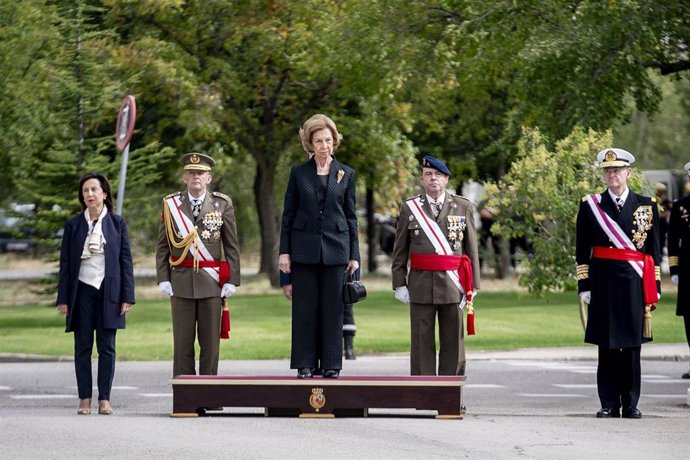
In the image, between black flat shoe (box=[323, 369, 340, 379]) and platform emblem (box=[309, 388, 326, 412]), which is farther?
black flat shoe (box=[323, 369, 340, 379])

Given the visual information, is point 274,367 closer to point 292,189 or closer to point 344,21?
point 292,189

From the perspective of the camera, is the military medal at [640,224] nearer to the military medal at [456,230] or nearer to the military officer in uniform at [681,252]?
the military medal at [456,230]

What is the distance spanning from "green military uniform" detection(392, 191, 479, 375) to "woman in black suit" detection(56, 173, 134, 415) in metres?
2.22

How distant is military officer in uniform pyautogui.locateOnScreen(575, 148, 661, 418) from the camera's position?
43.5 feet

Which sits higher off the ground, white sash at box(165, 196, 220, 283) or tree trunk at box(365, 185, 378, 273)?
tree trunk at box(365, 185, 378, 273)

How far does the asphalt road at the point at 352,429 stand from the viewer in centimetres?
1077

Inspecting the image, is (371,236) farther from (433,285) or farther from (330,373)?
(330,373)

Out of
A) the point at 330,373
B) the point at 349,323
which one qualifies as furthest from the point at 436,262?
the point at 349,323

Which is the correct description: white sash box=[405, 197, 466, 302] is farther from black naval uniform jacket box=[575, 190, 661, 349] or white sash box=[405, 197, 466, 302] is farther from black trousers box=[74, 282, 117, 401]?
black trousers box=[74, 282, 117, 401]

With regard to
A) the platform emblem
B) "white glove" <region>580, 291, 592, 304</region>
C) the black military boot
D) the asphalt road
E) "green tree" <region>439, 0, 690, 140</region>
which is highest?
"green tree" <region>439, 0, 690, 140</region>

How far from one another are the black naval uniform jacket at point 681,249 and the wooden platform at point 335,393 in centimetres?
430

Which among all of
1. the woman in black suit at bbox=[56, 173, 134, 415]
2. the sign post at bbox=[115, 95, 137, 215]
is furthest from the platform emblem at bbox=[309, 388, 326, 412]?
the sign post at bbox=[115, 95, 137, 215]

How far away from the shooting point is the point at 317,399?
12.4 meters

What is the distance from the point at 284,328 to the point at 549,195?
555cm
